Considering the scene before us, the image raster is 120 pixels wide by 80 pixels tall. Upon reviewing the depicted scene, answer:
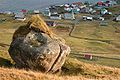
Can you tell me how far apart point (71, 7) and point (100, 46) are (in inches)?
2783

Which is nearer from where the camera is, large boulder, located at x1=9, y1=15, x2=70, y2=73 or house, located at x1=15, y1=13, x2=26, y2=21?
large boulder, located at x1=9, y1=15, x2=70, y2=73

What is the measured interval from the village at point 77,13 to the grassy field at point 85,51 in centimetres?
454

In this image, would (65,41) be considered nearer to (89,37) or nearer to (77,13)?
(89,37)

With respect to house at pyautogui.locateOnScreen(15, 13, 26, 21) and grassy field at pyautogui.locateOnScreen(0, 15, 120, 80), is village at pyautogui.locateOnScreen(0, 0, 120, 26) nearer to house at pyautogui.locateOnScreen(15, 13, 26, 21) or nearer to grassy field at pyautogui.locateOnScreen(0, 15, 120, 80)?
house at pyautogui.locateOnScreen(15, 13, 26, 21)

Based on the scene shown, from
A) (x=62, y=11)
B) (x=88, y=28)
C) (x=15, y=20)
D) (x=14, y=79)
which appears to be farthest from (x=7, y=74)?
(x=62, y=11)

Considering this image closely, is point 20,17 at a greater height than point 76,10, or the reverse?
point 20,17

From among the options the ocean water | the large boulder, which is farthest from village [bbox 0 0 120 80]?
the ocean water

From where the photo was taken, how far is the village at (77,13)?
130625 millimetres

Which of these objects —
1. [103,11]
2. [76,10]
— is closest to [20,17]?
[76,10]

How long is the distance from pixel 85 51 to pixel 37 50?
55.9m

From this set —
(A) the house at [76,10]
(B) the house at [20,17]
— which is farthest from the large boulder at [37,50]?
(A) the house at [76,10]

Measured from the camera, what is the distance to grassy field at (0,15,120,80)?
26.1 m

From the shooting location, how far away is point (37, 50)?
24.4 m

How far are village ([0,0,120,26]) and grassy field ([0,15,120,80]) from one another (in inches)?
179
